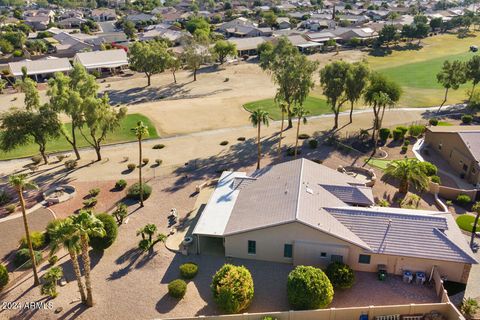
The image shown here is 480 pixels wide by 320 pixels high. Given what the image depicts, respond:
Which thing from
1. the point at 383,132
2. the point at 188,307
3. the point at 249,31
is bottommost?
the point at 188,307

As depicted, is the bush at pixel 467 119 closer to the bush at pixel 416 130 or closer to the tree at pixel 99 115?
the bush at pixel 416 130

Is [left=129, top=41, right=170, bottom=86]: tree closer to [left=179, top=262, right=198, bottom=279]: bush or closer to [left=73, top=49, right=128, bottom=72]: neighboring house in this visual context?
[left=73, top=49, right=128, bottom=72]: neighboring house

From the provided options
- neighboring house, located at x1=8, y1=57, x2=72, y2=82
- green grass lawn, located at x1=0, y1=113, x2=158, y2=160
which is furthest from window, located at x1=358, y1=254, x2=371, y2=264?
neighboring house, located at x1=8, y1=57, x2=72, y2=82

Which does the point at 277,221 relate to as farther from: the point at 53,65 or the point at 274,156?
the point at 53,65

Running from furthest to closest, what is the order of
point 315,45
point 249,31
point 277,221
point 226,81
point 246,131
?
1. point 249,31
2. point 315,45
3. point 226,81
4. point 246,131
5. point 277,221

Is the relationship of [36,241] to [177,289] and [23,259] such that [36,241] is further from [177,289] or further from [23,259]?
[177,289]

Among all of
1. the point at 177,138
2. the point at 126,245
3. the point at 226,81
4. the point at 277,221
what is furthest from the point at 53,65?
the point at 277,221

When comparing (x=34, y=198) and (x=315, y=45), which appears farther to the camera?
(x=315, y=45)
